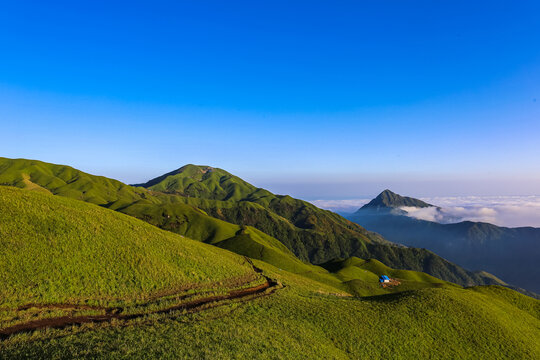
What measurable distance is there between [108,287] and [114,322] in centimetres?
1069

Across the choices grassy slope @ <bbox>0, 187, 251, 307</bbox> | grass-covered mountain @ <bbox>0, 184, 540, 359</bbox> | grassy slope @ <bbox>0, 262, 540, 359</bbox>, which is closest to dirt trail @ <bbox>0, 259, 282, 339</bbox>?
grass-covered mountain @ <bbox>0, 184, 540, 359</bbox>

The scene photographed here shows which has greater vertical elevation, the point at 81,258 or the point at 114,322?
the point at 81,258

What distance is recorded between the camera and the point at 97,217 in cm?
5450

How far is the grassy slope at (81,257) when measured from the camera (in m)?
32.5

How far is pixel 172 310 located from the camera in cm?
3180

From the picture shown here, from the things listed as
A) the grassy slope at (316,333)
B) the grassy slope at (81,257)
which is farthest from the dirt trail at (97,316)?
the grassy slope at (81,257)

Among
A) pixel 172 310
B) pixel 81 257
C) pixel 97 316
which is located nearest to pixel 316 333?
pixel 172 310

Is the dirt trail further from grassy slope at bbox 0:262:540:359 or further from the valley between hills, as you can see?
grassy slope at bbox 0:262:540:359

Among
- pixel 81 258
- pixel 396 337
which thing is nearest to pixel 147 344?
pixel 81 258

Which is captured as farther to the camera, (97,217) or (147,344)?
(97,217)

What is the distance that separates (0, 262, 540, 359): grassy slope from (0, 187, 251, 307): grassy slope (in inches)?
443

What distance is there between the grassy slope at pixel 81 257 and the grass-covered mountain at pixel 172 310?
0.21 m

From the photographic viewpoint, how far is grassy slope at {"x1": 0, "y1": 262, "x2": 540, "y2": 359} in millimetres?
21094

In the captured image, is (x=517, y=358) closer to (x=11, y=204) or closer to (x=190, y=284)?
(x=190, y=284)
